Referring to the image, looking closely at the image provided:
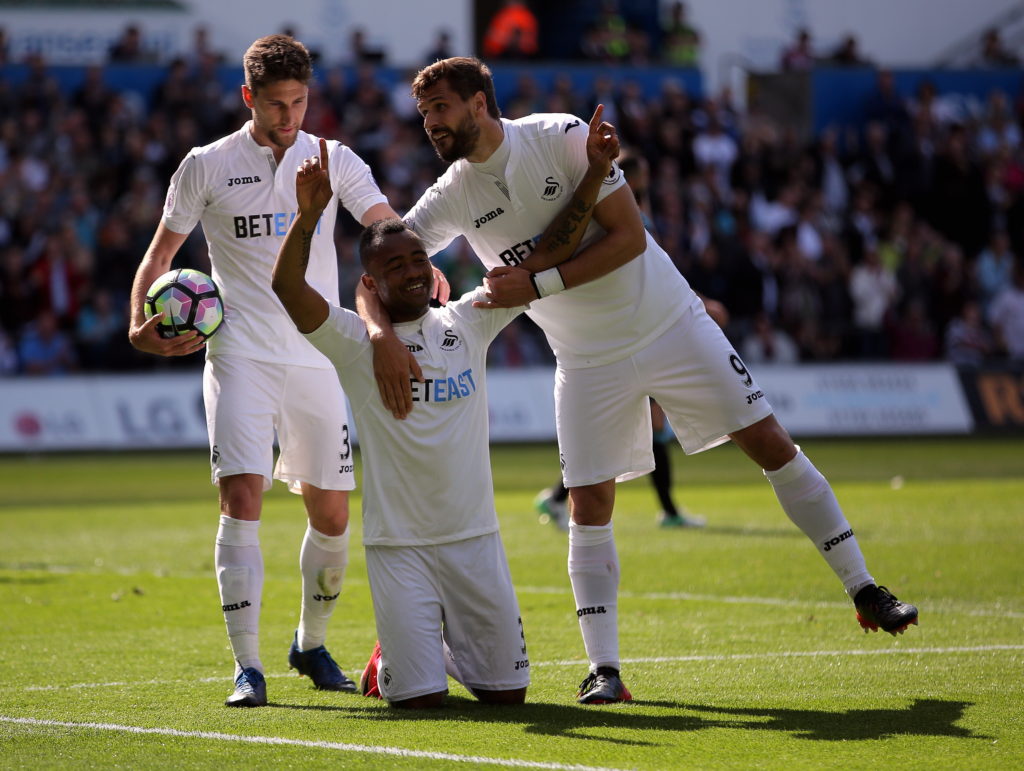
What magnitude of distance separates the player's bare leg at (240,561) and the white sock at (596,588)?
1.33 metres

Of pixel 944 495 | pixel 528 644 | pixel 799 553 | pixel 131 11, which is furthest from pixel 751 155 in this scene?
pixel 528 644

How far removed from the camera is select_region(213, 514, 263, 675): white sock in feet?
21.4

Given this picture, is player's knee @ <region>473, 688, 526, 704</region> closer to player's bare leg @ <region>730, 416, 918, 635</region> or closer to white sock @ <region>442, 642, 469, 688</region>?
white sock @ <region>442, 642, 469, 688</region>

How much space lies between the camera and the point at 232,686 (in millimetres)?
6684

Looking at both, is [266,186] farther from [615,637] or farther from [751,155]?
[751,155]

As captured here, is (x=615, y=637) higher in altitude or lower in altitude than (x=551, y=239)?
lower

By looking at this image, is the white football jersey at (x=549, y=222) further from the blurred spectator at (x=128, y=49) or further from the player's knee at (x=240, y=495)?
the blurred spectator at (x=128, y=49)

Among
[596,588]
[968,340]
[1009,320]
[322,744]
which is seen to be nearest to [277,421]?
[596,588]

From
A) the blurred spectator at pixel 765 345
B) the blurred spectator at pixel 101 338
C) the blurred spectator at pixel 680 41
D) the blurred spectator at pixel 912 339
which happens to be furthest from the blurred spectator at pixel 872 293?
the blurred spectator at pixel 101 338

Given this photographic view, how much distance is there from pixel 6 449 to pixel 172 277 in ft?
48.4

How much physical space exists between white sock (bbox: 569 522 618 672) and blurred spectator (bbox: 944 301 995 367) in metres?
18.7

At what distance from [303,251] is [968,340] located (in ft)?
65.3

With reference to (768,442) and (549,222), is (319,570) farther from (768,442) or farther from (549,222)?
(768,442)

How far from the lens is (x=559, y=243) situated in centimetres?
639
